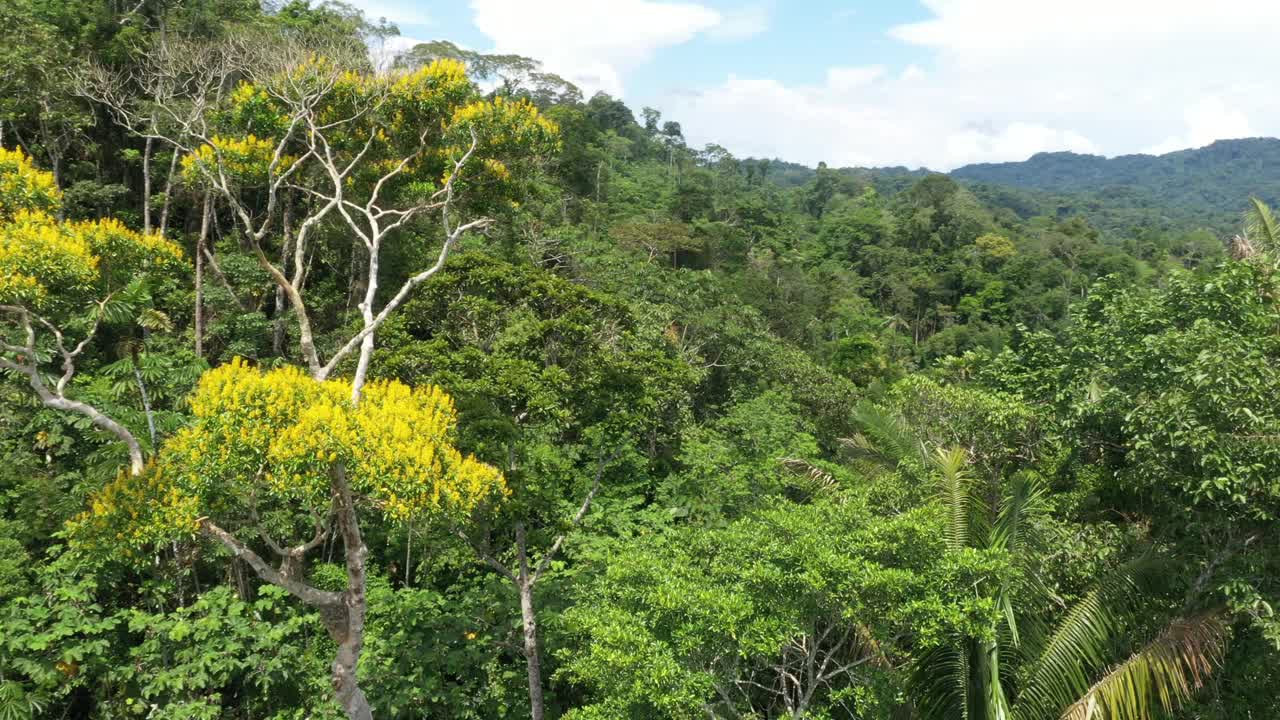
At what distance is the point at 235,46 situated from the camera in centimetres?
1293

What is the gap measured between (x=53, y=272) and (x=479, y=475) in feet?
13.5

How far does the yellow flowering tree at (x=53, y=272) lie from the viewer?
529 centimetres

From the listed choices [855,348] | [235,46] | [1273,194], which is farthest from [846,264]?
[1273,194]

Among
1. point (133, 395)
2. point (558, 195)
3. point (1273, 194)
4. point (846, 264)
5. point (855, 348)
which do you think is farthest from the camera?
point (1273, 194)

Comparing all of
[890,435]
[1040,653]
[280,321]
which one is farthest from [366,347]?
[890,435]

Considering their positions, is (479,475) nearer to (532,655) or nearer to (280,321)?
(532,655)

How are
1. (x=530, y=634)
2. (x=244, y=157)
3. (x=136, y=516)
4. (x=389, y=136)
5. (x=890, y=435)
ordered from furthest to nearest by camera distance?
(x=890, y=435) → (x=389, y=136) → (x=244, y=157) → (x=530, y=634) → (x=136, y=516)

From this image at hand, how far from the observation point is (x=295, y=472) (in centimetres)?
471

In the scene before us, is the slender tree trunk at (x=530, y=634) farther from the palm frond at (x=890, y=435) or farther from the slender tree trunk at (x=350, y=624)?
the palm frond at (x=890, y=435)

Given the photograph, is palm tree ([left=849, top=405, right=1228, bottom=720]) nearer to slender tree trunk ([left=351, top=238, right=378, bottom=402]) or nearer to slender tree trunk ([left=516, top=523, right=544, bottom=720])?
slender tree trunk ([left=516, top=523, right=544, bottom=720])

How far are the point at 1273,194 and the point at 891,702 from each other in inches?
9978

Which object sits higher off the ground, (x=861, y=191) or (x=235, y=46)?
(x=861, y=191)

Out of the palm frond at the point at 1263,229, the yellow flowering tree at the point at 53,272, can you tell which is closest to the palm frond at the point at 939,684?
the palm frond at the point at 1263,229

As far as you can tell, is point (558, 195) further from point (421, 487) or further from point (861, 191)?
point (861, 191)
